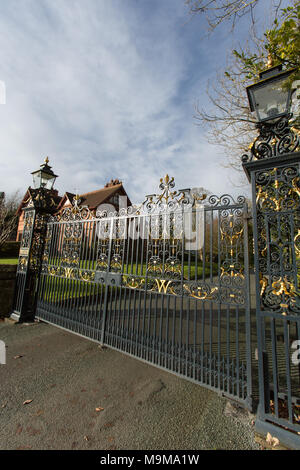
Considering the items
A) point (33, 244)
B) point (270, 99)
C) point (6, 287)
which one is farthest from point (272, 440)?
point (6, 287)

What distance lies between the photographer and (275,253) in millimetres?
2471

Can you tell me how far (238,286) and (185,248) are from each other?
1.05m

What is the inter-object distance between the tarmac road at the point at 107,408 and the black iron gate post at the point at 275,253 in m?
0.43

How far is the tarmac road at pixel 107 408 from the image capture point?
7.02 ft

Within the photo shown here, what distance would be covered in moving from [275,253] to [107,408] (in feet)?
9.27

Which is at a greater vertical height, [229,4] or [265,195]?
[229,4]

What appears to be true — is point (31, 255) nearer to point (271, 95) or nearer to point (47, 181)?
point (47, 181)

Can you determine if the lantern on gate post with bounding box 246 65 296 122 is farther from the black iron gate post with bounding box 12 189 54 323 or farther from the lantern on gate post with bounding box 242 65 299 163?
the black iron gate post with bounding box 12 189 54 323

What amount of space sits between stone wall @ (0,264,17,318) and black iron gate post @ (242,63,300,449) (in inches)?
253

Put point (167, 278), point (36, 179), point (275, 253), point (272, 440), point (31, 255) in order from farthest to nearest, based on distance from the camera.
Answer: point (36, 179), point (31, 255), point (167, 278), point (275, 253), point (272, 440)

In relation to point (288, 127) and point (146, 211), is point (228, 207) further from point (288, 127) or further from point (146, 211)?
point (146, 211)

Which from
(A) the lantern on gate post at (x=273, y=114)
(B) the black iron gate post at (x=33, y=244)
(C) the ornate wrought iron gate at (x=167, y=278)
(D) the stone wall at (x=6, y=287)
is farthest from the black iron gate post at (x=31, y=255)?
(A) the lantern on gate post at (x=273, y=114)

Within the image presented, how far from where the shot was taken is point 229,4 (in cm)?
381
